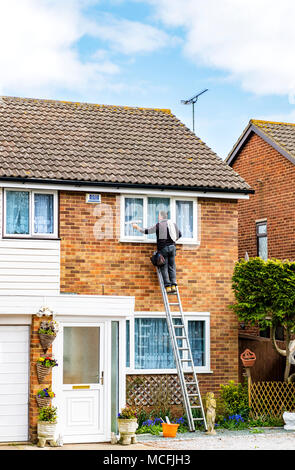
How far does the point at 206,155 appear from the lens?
20.2 m

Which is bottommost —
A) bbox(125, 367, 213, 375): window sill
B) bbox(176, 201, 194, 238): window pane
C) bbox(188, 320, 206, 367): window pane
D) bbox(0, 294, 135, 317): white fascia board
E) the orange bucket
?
the orange bucket

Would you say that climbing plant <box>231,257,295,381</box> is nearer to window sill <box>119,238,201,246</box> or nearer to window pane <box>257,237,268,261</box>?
window sill <box>119,238,201,246</box>

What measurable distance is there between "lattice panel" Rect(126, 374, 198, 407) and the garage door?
3010 mm

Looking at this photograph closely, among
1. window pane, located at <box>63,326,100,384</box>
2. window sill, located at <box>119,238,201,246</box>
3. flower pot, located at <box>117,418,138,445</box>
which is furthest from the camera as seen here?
window sill, located at <box>119,238,201,246</box>

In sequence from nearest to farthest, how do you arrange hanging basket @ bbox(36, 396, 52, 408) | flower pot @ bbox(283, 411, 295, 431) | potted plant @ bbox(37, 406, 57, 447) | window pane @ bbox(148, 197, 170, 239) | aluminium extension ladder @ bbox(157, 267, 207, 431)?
potted plant @ bbox(37, 406, 57, 447) < hanging basket @ bbox(36, 396, 52, 408) < aluminium extension ladder @ bbox(157, 267, 207, 431) < flower pot @ bbox(283, 411, 295, 431) < window pane @ bbox(148, 197, 170, 239)

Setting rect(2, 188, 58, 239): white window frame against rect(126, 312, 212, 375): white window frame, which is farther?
rect(126, 312, 212, 375): white window frame

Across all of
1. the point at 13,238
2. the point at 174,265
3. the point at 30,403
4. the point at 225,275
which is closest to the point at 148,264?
the point at 174,265

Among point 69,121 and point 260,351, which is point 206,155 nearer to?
point 69,121

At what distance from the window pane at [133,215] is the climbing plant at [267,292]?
260 cm

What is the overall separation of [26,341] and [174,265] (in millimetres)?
4101

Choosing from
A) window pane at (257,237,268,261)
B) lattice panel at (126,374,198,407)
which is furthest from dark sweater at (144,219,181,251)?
window pane at (257,237,268,261)

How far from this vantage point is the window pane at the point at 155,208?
18.3 meters

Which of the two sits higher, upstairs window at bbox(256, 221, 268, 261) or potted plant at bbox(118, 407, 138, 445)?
upstairs window at bbox(256, 221, 268, 261)

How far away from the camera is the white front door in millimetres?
15039
